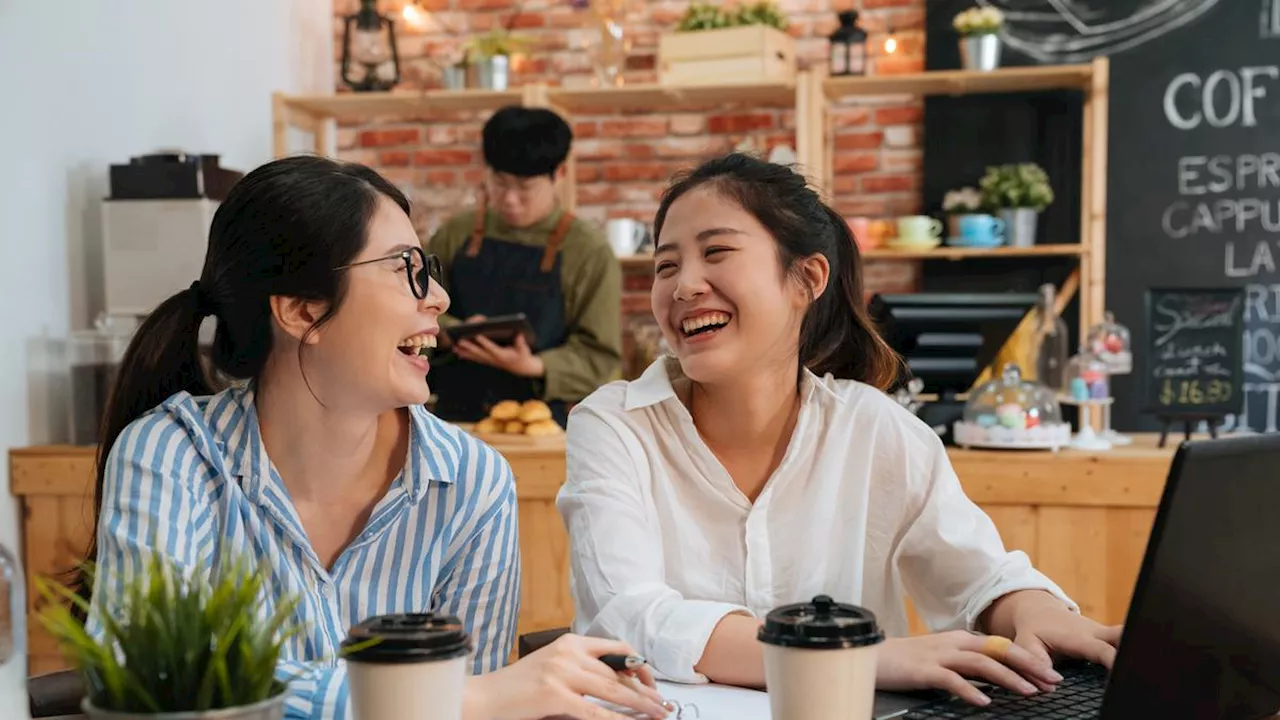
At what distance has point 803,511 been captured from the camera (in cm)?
178

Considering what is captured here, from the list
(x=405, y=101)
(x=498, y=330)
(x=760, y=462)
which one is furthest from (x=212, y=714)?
(x=405, y=101)

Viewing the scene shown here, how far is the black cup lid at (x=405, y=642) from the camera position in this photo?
0.98m

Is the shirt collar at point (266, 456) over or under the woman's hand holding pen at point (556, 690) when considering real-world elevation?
over

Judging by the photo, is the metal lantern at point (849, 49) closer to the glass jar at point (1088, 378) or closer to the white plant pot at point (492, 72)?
the white plant pot at point (492, 72)

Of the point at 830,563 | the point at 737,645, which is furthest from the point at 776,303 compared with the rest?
the point at 737,645

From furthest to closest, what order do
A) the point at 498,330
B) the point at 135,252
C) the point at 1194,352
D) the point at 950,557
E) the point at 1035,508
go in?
the point at 1194,352, the point at 498,330, the point at 135,252, the point at 1035,508, the point at 950,557

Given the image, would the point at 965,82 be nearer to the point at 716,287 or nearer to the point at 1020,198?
the point at 1020,198

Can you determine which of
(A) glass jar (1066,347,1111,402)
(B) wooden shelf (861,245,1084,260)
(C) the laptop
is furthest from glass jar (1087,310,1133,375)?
(C) the laptop

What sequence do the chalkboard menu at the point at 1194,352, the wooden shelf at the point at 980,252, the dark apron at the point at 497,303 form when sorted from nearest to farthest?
the chalkboard menu at the point at 1194,352, the dark apron at the point at 497,303, the wooden shelf at the point at 980,252

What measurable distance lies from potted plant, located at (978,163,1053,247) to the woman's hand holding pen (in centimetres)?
361

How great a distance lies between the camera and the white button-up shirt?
67.3 inches

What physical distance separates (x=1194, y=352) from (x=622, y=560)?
3062 millimetres

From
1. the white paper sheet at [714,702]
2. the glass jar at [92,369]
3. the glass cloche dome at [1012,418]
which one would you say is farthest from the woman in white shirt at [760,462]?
the glass jar at [92,369]

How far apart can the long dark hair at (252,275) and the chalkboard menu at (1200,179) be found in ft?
12.2
